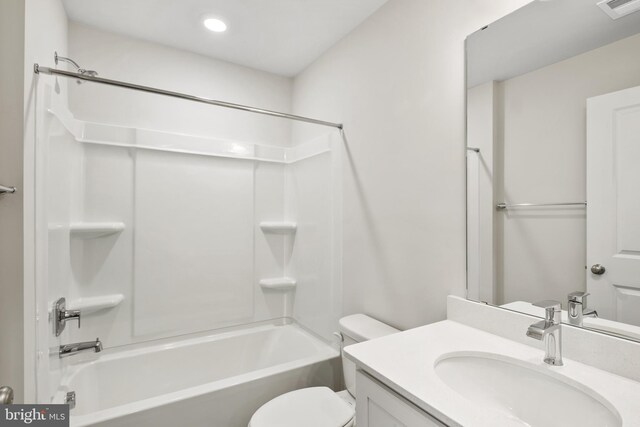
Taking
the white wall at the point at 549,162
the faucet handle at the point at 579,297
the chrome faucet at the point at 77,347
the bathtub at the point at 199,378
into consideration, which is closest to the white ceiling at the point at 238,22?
the white wall at the point at 549,162

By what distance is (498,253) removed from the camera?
3.97 ft

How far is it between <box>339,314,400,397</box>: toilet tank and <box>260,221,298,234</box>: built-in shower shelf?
0.99 metres

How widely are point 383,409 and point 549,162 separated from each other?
95 cm

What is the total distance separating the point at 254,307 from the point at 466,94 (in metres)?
2.05

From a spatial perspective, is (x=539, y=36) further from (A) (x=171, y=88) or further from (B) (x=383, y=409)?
(A) (x=171, y=88)

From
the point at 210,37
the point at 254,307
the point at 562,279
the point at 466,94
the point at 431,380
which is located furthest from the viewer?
the point at 254,307

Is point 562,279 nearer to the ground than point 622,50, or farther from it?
nearer to the ground

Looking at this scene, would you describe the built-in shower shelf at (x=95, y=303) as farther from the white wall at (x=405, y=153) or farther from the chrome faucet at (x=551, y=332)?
the chrome faucet at (x=551, y=332)

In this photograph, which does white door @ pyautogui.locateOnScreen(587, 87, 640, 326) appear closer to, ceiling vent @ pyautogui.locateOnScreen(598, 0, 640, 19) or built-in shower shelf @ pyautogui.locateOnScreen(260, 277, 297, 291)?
ceiling vent @ pyautogui.locateOnScreen(598, 0, 640, 19)

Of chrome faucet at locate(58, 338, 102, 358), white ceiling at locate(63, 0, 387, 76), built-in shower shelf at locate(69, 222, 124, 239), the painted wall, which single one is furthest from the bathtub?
white ceiling at locate(63, 0, 387, 76)

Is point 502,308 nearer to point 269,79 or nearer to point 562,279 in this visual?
point 562,279

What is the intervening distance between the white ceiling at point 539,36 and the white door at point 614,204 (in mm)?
194

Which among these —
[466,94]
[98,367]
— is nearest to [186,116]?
[98,367]

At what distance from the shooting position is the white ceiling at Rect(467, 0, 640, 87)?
942 millimetres
